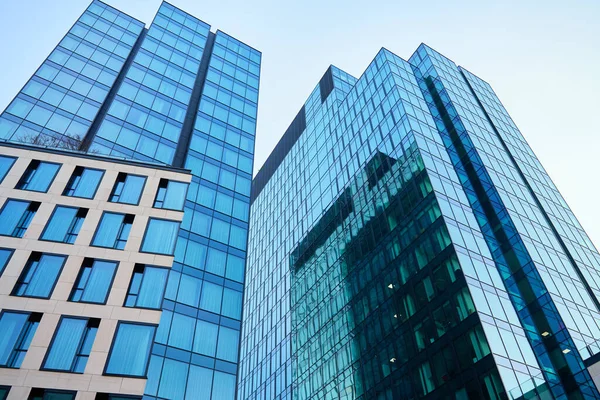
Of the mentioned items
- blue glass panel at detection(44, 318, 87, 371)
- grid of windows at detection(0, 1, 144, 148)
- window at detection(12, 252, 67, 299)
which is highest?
grid of windows at detection(0, 1, 144, 148)

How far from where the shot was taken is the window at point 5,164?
32.3 meters

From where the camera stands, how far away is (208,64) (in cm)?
5941

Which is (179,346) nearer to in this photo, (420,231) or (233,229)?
(233,229)

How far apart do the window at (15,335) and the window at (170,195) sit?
11377 mm

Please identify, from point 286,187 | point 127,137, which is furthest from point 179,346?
point 286,187

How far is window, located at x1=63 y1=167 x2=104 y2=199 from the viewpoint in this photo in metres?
33.1

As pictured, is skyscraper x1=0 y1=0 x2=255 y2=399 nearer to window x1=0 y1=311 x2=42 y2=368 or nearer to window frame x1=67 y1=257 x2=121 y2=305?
window frame x1=67 y1=257 x2=121 y2=305

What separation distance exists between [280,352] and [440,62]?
48.8 metres

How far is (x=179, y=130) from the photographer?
47.3 meters

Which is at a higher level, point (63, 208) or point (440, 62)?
point (440, 62)

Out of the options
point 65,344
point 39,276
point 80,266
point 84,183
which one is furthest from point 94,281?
point 84,183

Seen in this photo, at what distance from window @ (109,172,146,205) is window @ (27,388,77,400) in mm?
13648

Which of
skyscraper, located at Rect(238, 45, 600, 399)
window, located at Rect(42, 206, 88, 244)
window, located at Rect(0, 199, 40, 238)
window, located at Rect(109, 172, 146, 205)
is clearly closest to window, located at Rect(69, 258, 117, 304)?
window, located at Rect(42, 206, 88, 244)

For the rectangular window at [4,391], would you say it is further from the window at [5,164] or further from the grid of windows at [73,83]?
the grid of windows at [73,83]
